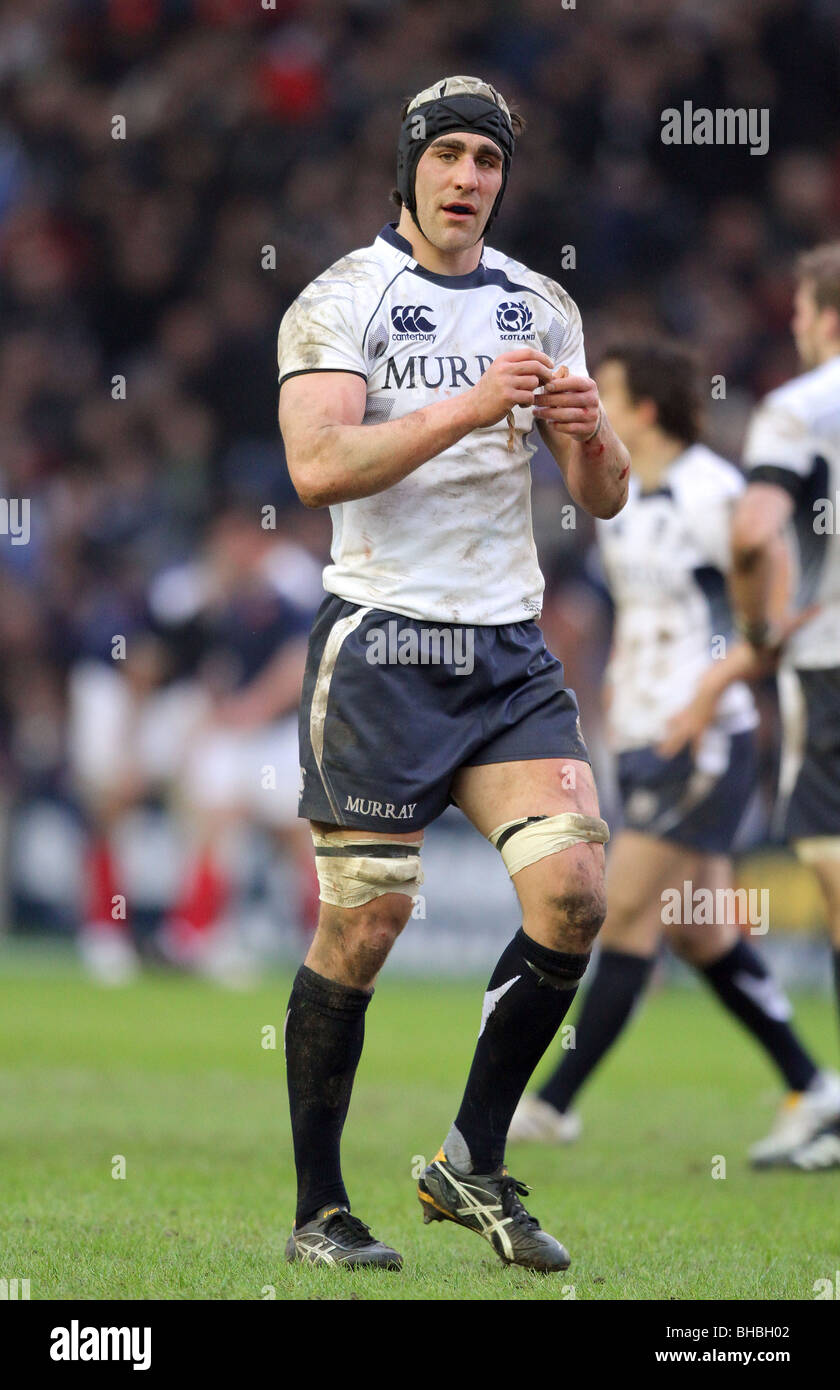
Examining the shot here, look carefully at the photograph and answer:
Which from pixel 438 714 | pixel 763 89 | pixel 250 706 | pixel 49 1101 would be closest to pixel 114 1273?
pixel 438 714

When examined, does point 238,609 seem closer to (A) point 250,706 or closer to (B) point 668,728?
(A) point 250,706

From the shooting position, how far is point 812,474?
19.5ft

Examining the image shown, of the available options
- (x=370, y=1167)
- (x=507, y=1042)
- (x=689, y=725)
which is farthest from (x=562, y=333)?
(x=370, y=1167)

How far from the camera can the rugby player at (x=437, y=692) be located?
4.15 m

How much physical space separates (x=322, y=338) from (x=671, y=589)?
294cm

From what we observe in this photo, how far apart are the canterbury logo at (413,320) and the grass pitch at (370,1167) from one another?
6.61 ft

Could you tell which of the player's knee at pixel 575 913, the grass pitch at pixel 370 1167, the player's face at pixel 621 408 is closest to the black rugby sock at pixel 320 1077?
the grass pitch at pixel 370 1167

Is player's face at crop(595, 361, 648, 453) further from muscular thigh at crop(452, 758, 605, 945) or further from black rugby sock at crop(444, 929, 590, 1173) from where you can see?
black rugby sock at crop(444, 929, 590, 1173)

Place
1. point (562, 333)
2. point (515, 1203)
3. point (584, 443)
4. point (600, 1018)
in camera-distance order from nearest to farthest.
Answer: point (515, 1203)
point (584, 443)
point (562, 333)
point (600, 1018)

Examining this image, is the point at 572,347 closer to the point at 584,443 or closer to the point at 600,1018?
the point at 584,443

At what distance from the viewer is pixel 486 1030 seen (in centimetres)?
427

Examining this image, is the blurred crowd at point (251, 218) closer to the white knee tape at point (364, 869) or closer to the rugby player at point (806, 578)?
the rugby player at point (806, 578)

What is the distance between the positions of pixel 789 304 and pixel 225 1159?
Answer: 11311mm

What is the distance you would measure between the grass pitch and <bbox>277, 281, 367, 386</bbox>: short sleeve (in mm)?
1899
